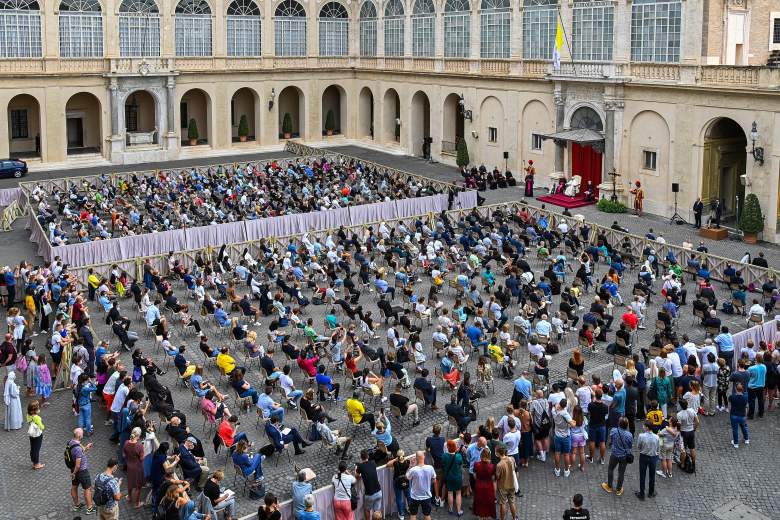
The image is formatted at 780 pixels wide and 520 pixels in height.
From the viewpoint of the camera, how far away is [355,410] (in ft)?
60.4

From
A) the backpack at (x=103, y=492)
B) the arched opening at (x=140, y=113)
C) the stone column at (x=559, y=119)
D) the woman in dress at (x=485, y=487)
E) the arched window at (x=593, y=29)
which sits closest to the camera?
the backpack at (x=103, y=492)

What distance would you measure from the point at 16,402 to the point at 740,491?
15550 mm

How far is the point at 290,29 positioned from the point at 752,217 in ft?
122

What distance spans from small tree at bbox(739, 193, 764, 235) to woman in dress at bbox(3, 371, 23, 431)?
28.6m

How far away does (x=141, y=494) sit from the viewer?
54.9 feet

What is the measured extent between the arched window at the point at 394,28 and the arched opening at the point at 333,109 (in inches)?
244

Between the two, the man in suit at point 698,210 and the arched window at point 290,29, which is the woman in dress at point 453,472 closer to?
the man in suit at point 698,210

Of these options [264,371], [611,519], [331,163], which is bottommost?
[611,519]

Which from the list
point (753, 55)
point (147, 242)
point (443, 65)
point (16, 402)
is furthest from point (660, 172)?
point (16, 402)

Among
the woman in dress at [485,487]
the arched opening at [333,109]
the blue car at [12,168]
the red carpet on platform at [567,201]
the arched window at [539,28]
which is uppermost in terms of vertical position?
the arched window at [539,28]

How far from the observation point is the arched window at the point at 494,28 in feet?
162

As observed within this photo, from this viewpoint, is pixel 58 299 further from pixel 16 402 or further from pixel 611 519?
pixel 611 519

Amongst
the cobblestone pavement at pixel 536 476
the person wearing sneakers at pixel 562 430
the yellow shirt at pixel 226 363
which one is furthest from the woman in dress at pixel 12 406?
the person wearing sneakers at pixel 562 430

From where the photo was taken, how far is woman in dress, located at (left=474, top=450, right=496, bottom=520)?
15398 millimetres
